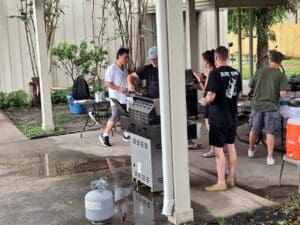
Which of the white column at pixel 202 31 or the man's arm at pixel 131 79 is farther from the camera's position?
the white column at pixel 202 31

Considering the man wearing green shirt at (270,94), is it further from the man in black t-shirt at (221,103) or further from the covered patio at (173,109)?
the covered patio at (173,109)

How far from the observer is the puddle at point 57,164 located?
660 cm

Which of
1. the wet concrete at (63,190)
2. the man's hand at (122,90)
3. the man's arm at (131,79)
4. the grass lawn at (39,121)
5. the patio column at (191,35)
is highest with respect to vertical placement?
the patio column at (191,35)

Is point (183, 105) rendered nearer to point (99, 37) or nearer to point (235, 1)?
point (235, 1)

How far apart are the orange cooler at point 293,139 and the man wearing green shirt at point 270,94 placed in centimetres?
116

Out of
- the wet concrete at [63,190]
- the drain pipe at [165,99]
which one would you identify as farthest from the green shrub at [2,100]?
the drain pipe at [165,99]

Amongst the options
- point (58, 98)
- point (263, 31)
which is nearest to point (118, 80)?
point (58, 98)

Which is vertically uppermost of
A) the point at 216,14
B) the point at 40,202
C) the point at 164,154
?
the point at 216,14

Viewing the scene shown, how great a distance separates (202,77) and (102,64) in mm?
5004

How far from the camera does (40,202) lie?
5.36 meters

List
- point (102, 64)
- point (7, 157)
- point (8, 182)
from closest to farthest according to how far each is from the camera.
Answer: point (8, 182) → point (7, 157) → point (102, 64)

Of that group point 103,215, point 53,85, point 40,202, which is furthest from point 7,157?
point 53,85

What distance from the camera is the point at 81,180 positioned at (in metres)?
6.11

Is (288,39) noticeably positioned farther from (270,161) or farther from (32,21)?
(270,161)
